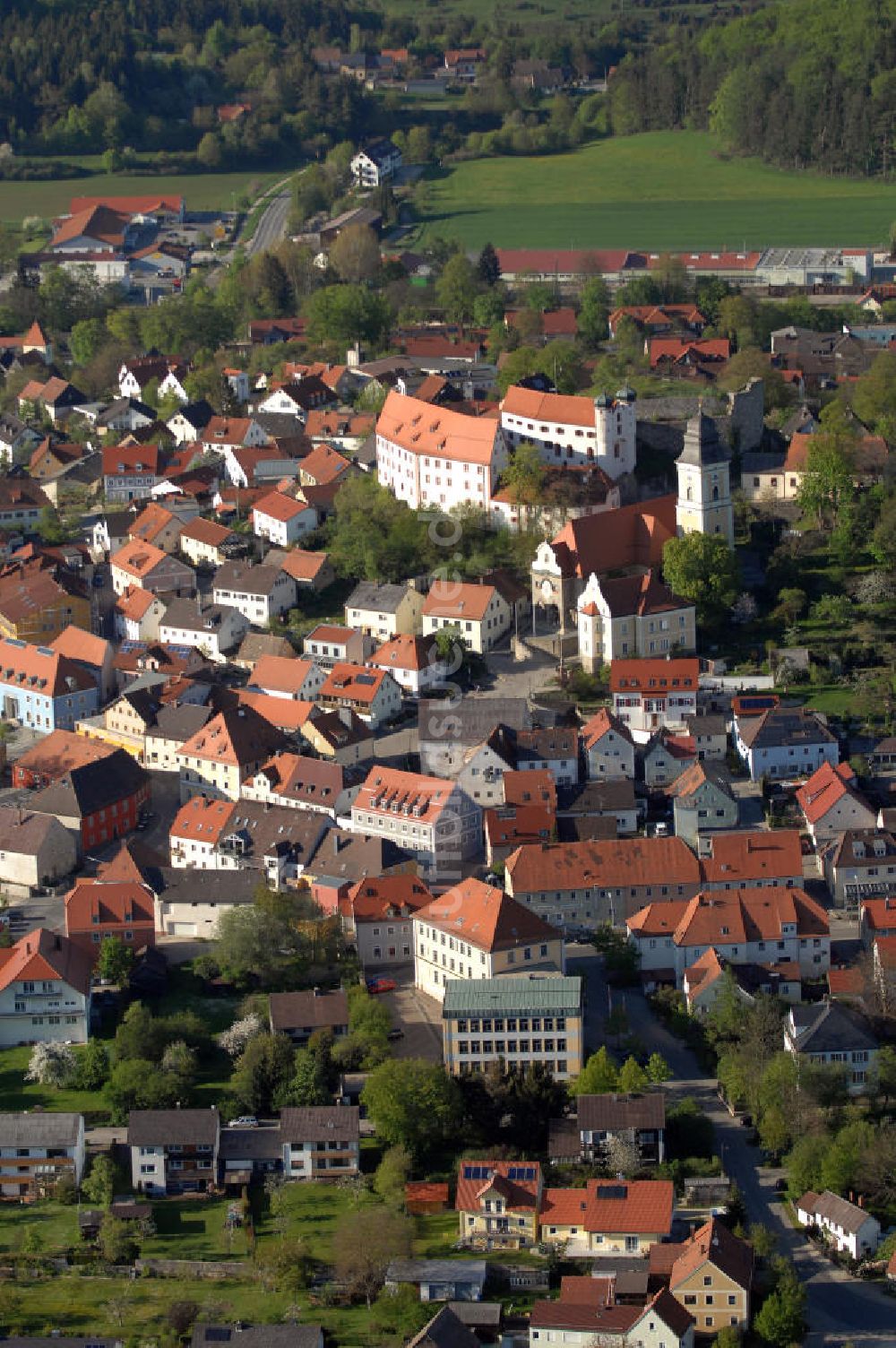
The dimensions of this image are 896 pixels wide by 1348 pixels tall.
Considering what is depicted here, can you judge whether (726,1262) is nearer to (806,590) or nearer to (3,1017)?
(3,1017)

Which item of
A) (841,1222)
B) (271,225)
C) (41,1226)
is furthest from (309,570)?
(271,225)

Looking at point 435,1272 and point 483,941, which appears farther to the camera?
point 483,941

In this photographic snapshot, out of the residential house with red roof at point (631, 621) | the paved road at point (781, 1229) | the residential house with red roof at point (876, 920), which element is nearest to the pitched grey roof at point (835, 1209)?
the paved road at point (781, 1229)

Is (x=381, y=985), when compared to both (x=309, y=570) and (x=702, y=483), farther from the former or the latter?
(x=702, y=483)

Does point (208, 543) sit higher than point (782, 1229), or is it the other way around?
point (208, 543)

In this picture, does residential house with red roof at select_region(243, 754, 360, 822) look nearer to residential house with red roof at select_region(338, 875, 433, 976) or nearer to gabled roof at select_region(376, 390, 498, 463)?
residential house with red roof at select_region(338, 875, 433, 976)

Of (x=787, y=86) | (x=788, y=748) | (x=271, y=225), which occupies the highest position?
(x=787, y=86)
